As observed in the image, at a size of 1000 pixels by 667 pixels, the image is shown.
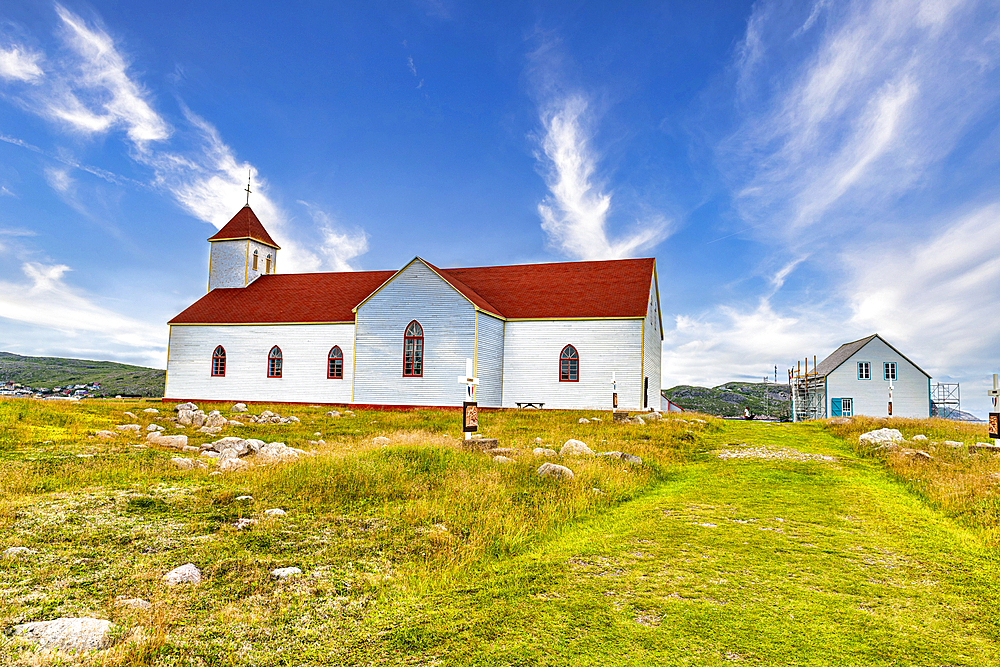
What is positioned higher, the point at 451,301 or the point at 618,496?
the point at 451,301

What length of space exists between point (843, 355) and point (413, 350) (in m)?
42.5

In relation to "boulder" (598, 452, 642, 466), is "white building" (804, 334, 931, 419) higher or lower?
higher

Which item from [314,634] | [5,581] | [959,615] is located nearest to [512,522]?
[314,634]

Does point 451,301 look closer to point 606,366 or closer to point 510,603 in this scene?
point 606,366

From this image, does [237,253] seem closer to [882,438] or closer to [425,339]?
[425,339]

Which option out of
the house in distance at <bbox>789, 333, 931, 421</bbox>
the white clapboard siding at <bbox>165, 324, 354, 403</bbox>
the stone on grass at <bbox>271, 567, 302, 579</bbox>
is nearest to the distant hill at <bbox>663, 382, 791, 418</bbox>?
the house in distance at <bbox>789, 333, 931, 421</bbox>

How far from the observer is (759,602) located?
5086 mm

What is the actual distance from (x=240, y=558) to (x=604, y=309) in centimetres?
2811

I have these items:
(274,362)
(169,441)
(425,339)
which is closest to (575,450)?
(169,441)

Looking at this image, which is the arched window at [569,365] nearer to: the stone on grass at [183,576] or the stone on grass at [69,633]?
the stone on grass at [183,576]

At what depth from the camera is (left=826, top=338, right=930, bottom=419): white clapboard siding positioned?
47500mm

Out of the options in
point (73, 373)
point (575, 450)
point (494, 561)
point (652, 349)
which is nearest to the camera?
point (494, 561)

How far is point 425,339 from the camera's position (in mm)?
31141

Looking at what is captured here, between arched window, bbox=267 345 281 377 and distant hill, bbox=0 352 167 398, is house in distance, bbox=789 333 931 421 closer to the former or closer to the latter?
arched window, bbox=267 345 281 377
